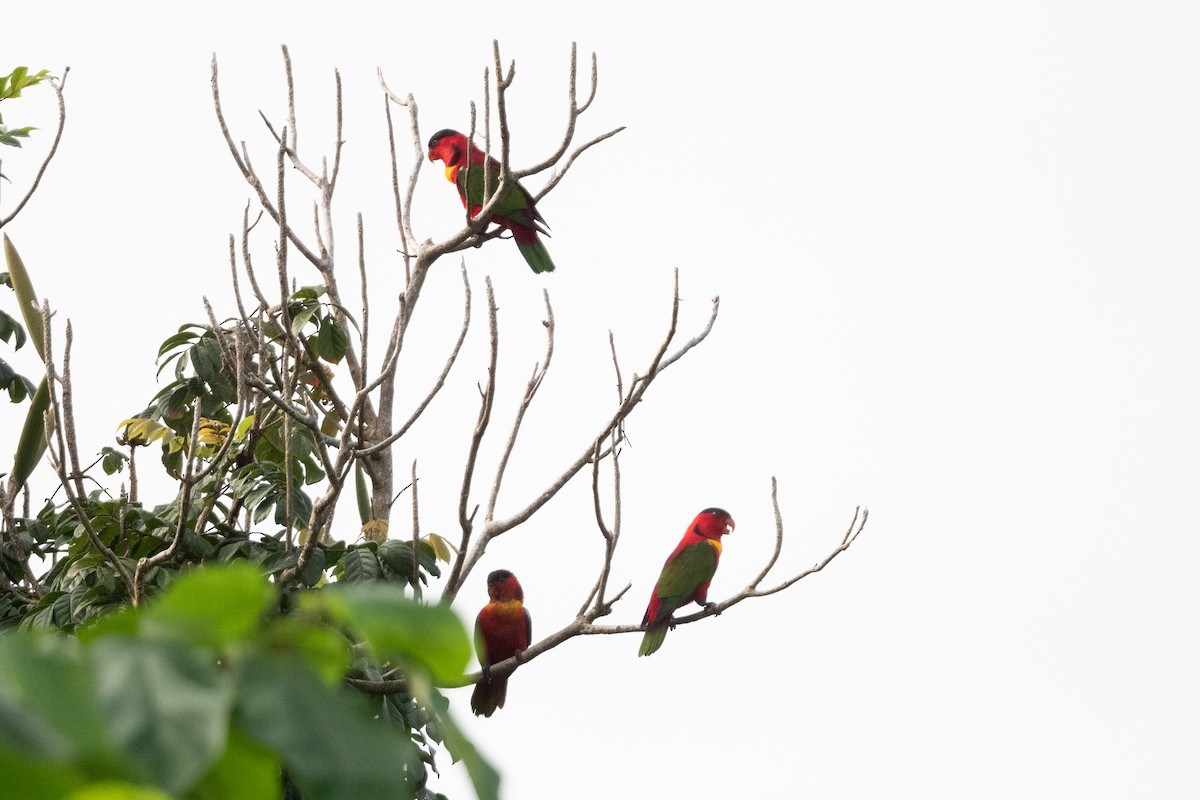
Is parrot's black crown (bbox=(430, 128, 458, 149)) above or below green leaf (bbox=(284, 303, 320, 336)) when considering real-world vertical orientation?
above

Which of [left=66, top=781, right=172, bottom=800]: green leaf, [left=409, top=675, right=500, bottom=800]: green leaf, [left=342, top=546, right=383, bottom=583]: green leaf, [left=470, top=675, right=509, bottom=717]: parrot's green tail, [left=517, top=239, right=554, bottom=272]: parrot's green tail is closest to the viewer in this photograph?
[left=66, top=781, right=172, bottom=800]: green leaf

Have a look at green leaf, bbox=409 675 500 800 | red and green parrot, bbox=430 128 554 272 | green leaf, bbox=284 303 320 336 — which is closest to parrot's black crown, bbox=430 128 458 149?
red and green parrot, bbox=430 128 554 272

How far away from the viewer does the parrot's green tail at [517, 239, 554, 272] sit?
418cm

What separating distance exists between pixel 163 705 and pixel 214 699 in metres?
0.02

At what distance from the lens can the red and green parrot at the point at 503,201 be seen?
397 centimetres

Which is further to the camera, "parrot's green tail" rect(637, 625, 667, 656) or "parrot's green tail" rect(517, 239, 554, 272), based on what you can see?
"parrot's green tail" rect(517, 239, 554, 272)

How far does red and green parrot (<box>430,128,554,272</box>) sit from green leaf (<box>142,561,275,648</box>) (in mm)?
3355

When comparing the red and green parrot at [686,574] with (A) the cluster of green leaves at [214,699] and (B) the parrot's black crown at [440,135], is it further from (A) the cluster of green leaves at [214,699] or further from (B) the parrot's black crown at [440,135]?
(A) the cluster of green leaves at [214,699]

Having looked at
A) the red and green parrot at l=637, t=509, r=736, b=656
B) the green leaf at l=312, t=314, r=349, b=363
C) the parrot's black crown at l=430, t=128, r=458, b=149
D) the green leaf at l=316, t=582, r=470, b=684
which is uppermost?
the parrot's black crown at l=430, t=128, r=458, b=149

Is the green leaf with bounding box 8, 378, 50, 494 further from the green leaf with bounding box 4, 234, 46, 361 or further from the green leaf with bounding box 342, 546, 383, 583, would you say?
the green leaf with bounding box 342, 546, 383, 583

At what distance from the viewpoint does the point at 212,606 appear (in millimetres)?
414

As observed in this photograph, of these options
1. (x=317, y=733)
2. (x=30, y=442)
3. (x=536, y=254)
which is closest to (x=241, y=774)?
(x=317, y=733)

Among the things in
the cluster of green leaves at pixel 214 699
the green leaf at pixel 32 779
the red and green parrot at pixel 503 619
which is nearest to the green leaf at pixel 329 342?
the red and green parrot at pixel 503 619

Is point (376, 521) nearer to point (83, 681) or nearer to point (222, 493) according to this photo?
point (222, 493)
